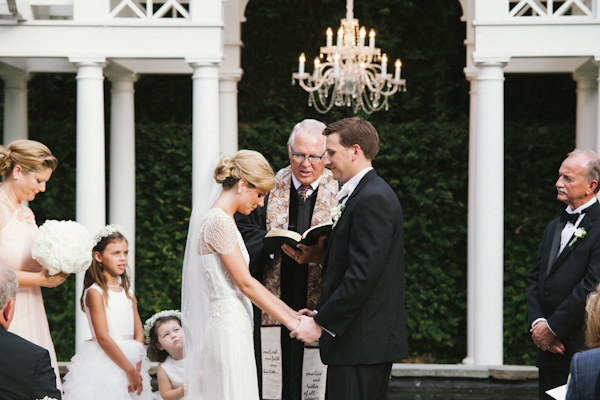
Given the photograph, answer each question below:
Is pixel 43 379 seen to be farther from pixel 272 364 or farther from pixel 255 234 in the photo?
pixel 272 364

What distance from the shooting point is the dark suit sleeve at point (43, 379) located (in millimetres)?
2674

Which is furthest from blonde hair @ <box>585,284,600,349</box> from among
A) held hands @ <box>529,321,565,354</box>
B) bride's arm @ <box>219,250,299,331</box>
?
held hands @ <box>529,321,565,354</box>

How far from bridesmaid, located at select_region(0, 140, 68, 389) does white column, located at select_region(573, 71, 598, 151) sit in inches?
239

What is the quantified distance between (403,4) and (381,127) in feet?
7.17

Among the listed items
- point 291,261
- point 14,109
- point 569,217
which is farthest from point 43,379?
point 14,109

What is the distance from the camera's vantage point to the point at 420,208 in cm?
916

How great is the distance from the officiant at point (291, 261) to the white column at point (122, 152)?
3.90 m

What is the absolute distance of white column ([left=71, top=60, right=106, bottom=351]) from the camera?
702cm

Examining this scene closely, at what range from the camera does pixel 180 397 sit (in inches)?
194

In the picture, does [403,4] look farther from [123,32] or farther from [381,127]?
[123,32]

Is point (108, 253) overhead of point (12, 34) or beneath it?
beneath

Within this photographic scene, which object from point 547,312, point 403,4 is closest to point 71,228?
point 547,312

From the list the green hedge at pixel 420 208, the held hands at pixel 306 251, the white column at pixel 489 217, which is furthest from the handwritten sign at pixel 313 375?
the green hedge at pixel 420 208

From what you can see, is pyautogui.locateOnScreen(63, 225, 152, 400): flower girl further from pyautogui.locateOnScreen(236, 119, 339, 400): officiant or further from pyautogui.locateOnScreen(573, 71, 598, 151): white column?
pyautogui.locateOnScreen(573, 71, 598, 151): white column
